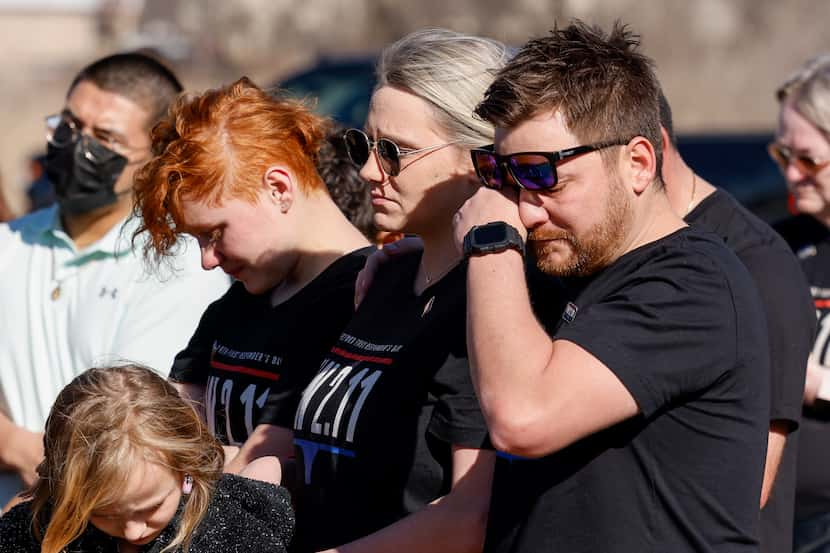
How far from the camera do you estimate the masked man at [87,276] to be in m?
3.72

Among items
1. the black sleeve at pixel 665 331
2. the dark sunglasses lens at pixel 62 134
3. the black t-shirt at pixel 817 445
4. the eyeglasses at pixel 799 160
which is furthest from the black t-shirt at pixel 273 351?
the eyeglasses at pixel 799 160

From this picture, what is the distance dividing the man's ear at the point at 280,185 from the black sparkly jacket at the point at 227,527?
2.59 ft

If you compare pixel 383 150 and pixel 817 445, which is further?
pixel 817 445

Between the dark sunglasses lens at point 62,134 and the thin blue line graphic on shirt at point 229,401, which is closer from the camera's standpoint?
the thin blue line graphic on shirt at point 229,401

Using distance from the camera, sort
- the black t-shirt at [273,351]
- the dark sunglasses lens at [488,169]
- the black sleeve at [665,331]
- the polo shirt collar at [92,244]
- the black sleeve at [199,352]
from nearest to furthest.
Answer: the black sleeve at [665,331], the dark sunglasses lens at [488,169], the black t-shirt at [273,351], the black sleeve at [199,352], the polo shirt collar at [92,244]

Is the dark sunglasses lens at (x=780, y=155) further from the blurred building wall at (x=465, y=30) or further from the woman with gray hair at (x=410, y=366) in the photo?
the blurred building wall at (x=465, y=30)

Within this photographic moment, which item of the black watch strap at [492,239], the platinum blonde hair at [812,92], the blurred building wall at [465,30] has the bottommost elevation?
the blurred building wall at [465,30]

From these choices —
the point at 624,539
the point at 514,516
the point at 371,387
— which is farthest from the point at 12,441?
the point at 624,539

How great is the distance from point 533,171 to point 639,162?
0.20 m

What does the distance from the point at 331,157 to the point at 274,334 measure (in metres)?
0.84

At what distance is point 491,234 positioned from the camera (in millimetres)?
2377

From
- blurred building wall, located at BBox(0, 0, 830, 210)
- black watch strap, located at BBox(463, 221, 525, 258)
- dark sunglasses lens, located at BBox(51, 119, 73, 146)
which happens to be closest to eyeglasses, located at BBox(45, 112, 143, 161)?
dark sunglasses lens, located at BBox(51, 119, 73, 146)

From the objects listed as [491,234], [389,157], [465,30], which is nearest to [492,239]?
[491,234]

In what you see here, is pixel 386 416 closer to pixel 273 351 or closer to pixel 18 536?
pixel 273 351
